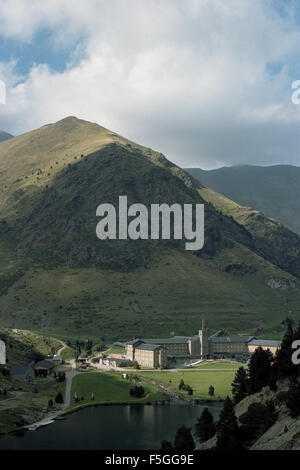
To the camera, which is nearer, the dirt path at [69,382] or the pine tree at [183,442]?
the pine tree at [183,442]

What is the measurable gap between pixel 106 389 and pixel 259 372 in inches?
2465

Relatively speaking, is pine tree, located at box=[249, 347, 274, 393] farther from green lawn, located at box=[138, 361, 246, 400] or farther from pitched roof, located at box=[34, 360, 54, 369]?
pitched roof, located at box=[34, 360, 54, 369]

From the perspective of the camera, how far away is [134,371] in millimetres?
169875

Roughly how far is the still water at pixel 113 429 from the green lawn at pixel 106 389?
4.67m

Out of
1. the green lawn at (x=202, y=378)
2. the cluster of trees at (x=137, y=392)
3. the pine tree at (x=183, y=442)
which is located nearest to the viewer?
the pine tree at (x=183, y=442)

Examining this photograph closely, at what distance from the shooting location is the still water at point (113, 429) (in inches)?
3393

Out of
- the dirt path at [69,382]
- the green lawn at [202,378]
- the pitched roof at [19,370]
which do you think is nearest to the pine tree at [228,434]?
the dirt path at [69,382]

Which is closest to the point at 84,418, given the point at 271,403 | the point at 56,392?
the point at 56,392

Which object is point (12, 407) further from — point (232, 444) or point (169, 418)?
point (232, 444)

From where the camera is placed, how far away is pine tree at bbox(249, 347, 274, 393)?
269 feet

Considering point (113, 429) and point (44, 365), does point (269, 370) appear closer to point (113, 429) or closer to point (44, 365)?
point (113, 429)

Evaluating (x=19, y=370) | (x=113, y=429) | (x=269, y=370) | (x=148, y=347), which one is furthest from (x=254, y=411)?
(x=148, y=347)

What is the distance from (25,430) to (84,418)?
16.3 meters

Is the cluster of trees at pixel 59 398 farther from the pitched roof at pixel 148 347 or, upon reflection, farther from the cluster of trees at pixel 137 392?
the pitched roof at pixel 148 347
